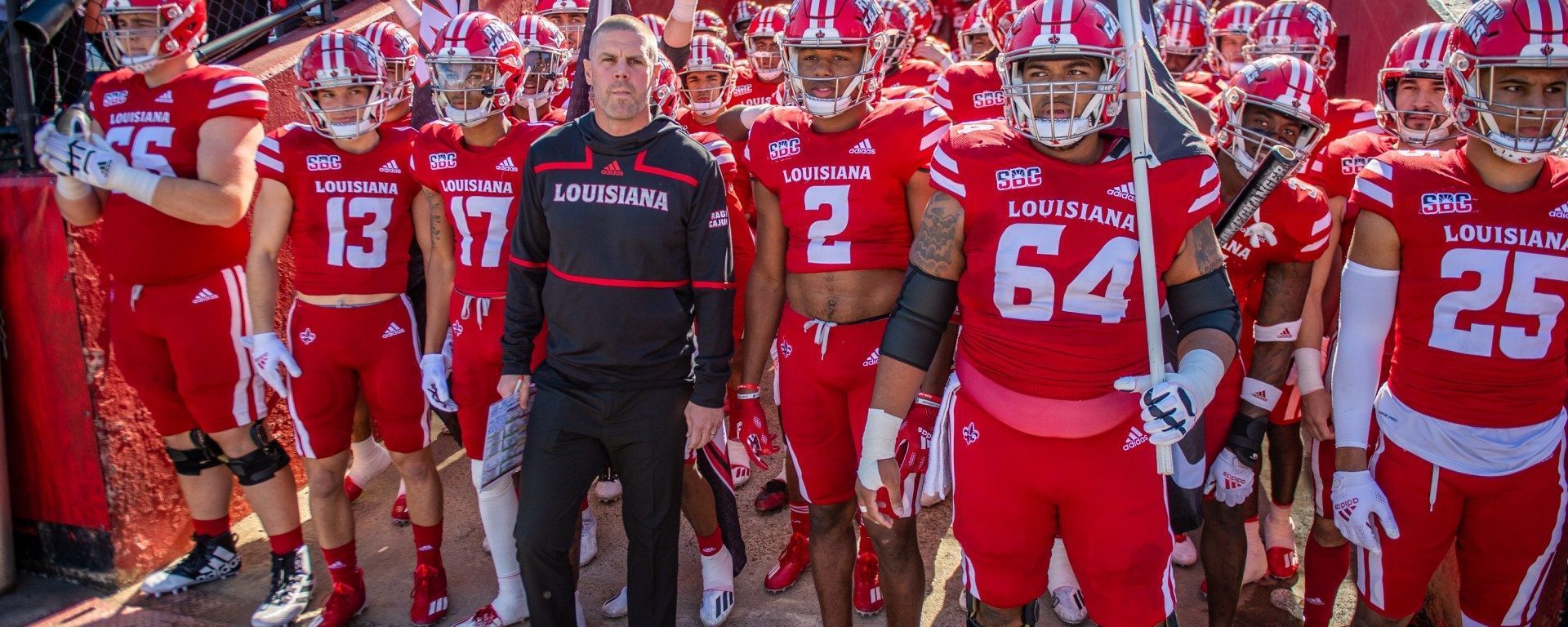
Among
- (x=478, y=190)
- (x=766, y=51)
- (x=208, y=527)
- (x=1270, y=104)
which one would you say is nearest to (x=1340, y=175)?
(x=1270, y=104)

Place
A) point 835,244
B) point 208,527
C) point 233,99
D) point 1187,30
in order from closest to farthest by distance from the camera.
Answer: point 835,244, point 233,99, point 208,527, point 1187,30

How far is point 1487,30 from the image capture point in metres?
2.80

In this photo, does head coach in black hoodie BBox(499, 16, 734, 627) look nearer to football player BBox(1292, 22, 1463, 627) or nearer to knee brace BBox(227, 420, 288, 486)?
knee brace BBox(227, 420, 288, 486)

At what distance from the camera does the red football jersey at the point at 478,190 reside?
156 inches

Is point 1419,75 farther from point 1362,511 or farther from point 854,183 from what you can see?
point 854,183

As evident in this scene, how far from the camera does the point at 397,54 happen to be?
480cm

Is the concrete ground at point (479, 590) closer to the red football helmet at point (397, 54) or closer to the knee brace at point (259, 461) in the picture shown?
the knee brace at point (259, 461)

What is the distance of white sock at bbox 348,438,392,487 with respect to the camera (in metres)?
5.31

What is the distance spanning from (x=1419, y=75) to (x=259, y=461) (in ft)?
16.0

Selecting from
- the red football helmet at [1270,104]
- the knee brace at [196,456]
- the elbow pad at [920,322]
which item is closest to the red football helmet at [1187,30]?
the red football helmet at [1270,104]

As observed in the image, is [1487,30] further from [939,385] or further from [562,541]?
[562,541]

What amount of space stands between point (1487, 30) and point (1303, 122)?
816 millimetres

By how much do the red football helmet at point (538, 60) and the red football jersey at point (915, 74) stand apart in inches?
84.1

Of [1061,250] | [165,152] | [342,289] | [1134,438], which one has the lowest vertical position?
[1134,438]
